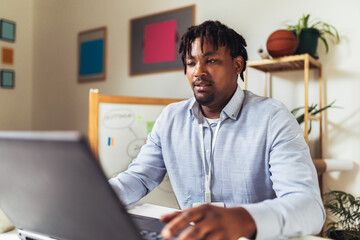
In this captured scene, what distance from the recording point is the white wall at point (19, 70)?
349 cm

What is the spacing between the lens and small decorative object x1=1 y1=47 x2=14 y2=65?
3.45 m

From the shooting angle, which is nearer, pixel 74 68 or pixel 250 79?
pixel 250 79

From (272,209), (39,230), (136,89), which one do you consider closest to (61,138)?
(39,230)

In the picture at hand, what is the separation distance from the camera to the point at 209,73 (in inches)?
46.5

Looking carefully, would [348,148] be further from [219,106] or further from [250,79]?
[219,106]

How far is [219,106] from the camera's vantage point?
48.5 inches

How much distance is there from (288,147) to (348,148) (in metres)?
1.28

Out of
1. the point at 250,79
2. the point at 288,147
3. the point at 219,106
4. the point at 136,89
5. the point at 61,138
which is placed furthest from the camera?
the point at 136,89

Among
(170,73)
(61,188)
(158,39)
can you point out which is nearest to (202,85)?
(61,188)

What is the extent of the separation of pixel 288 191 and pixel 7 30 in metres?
3.54

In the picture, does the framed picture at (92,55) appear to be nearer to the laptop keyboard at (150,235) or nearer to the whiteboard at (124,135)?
the whiteboard at (124,135)

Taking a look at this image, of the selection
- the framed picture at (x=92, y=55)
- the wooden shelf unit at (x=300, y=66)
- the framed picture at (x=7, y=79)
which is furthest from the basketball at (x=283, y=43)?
the framed picture at (x=7, y=79)

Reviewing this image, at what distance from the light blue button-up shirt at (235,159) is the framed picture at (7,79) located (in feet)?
9.11

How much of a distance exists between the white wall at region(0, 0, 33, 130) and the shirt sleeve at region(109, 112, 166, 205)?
2.80m
